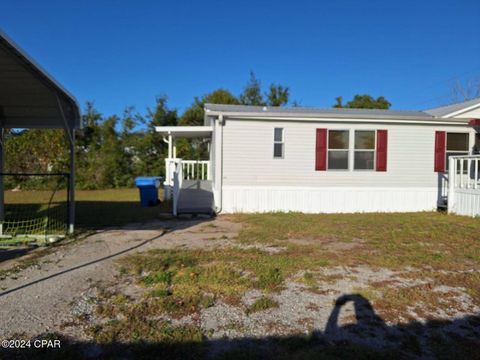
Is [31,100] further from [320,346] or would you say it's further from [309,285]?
[320,346]

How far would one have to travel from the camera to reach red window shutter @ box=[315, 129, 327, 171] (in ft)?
33.8

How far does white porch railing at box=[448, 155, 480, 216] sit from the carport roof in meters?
10.2

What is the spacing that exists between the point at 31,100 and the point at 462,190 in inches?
445

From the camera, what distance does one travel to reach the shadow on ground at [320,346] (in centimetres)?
254

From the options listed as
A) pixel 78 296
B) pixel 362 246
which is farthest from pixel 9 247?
pixel 362 246

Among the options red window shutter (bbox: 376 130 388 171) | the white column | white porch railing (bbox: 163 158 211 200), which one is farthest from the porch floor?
the white column

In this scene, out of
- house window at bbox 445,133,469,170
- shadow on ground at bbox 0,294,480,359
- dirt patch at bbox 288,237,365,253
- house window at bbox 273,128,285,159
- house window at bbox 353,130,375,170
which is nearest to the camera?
shadow on ground at bbox 0,294,480,359

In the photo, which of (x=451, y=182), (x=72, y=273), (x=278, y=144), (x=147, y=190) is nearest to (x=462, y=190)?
(x=451, y=182)

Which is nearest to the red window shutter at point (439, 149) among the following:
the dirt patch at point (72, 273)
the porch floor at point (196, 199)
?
the dirt patch at point (72, 273)

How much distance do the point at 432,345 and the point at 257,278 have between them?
2.03 m

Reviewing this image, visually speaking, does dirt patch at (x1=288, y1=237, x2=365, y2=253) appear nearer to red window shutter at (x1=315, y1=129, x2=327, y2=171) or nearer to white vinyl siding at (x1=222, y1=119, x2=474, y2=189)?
white vinyl siding at (x1=222, y1=119, x2=474, y2=189)

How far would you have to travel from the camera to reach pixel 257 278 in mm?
4258

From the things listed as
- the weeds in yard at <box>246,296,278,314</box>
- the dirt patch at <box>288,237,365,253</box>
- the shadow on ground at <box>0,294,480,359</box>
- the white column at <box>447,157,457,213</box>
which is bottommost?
the shadow on ground at <box>0,294,480,359</box>

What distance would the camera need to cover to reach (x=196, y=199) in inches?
420
